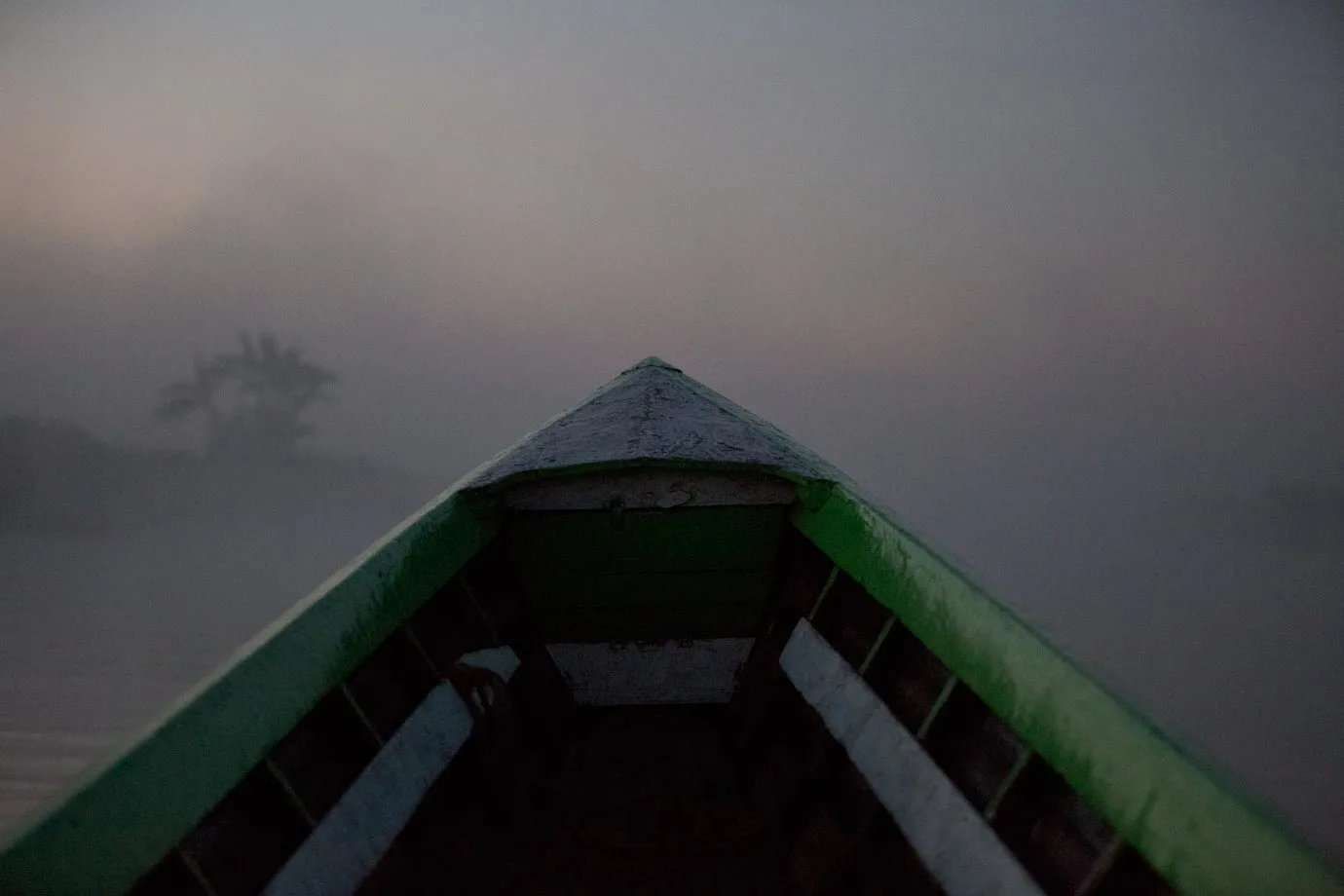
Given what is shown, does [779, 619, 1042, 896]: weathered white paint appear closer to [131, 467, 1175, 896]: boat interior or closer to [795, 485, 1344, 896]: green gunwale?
[131, 467, 1175, 896]: boat interior

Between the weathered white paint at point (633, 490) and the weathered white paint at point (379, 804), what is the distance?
839 mm

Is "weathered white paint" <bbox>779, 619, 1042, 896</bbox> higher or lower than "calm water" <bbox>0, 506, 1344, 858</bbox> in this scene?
higher

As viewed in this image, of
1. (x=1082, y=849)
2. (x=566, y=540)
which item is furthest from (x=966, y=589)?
(x=566, y=540)

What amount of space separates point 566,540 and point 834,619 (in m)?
1.05

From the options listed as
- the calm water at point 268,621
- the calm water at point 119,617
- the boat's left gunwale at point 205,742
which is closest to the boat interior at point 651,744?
the boat's left gunwale at point 205,742

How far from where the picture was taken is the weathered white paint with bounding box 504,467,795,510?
2941mm

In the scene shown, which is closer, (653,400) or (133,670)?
(653,400)

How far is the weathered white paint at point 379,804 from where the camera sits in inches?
61.0

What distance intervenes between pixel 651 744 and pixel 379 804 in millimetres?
1449

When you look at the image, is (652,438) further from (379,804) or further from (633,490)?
(379,804)

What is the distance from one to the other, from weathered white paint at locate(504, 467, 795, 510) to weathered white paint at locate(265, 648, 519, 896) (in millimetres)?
839

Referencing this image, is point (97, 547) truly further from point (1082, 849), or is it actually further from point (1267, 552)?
point (1267, 552)

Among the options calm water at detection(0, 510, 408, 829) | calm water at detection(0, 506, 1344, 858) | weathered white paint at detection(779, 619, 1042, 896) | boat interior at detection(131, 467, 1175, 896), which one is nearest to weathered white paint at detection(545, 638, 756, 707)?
boat interior at detection(131, 467, 1175, 896)

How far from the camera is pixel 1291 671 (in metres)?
21.7
